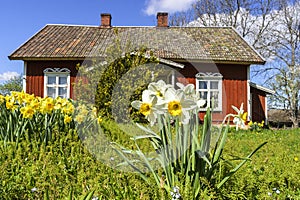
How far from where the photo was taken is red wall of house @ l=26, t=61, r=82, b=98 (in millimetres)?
A: 14344

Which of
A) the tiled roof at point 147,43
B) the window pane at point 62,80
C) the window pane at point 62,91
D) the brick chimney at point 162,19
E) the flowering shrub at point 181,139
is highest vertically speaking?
the brick chimney at point 162,19

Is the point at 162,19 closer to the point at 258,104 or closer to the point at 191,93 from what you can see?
the point at 258,104

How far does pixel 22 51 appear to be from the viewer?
14.2m

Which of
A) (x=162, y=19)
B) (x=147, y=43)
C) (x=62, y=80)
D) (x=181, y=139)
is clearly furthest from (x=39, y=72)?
(x=181, y=139)

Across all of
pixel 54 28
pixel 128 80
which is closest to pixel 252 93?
pixel 128 80

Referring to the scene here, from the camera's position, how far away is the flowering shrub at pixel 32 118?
436cm

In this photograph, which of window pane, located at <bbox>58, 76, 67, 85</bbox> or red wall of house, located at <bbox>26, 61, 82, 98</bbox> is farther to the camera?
window pane, located at <bbox>58, 76, 67, 85</bbox>

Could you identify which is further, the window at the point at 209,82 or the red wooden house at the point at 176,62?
the window at the point at 209,82

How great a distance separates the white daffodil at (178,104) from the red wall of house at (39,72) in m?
12.9

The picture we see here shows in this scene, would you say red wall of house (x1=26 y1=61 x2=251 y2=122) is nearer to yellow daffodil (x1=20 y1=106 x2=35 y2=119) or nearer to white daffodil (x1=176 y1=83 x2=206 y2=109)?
yellow daffodil (x1=20 y1=106 x2=35 y2=119)

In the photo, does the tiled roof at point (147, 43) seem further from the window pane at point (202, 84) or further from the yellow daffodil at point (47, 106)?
the yellow daffodil at point (47, 106)

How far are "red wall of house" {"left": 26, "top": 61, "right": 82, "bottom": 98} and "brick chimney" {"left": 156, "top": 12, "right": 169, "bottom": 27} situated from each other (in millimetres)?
5136

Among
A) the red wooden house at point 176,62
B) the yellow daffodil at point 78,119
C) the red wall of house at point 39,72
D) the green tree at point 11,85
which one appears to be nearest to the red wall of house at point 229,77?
the red wooden house at point 176,62

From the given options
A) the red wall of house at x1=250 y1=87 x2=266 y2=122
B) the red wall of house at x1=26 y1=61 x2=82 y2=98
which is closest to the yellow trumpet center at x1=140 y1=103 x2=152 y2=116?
the red wall of house at x1=26 y1=61 x2=82 y2=98
